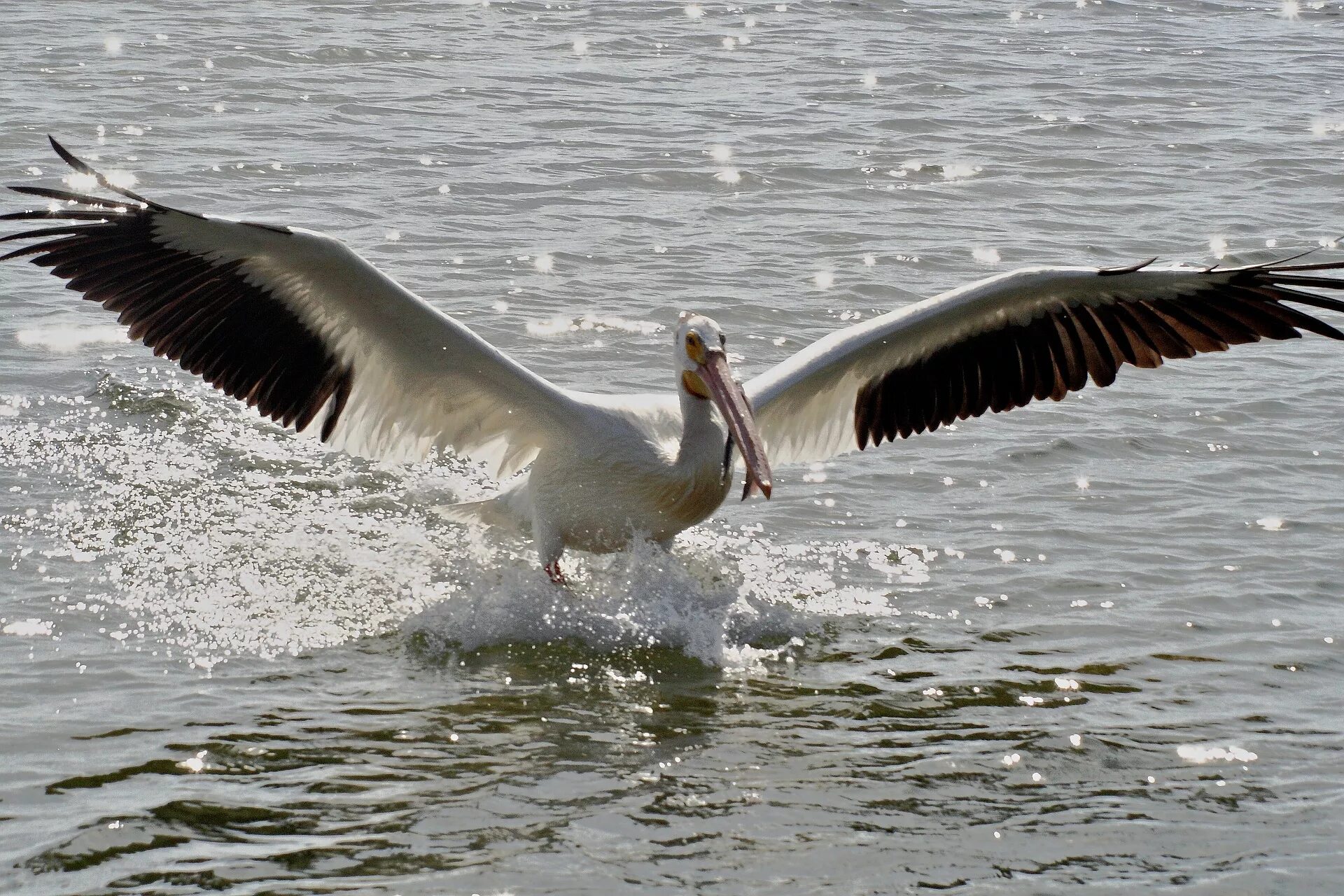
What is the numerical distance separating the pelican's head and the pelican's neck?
0.02 m

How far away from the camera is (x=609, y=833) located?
4.81m

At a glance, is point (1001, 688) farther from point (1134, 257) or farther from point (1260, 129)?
point (1260, 129)

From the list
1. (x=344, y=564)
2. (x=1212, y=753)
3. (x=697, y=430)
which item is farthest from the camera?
(x=344, y=564)

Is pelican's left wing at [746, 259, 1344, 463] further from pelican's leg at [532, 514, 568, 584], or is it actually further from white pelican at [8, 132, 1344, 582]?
pelican's leg at [532, 514, 568, 584]

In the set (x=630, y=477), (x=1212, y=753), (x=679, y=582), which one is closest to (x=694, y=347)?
(x=630, y=477)

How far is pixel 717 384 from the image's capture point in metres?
6.36

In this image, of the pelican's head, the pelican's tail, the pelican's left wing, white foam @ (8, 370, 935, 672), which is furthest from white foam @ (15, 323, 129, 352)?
the pelican's head

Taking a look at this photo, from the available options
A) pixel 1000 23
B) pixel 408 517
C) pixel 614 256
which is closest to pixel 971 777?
pixel 408 517

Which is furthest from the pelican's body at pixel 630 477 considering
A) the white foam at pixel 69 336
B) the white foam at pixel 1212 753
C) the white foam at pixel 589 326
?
the white foam at pixel 69 336

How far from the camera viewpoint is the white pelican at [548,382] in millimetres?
6410

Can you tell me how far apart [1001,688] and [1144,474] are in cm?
247

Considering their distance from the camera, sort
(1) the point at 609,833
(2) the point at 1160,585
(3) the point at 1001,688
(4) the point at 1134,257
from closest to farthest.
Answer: (1) the point at 609,833 → (3) the point at 1001,688 → (2) the point at 1160,585 → (4) the point at 1134,257

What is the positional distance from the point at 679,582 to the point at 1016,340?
1735 mm

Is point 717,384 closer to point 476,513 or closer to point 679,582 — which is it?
point 679,582
